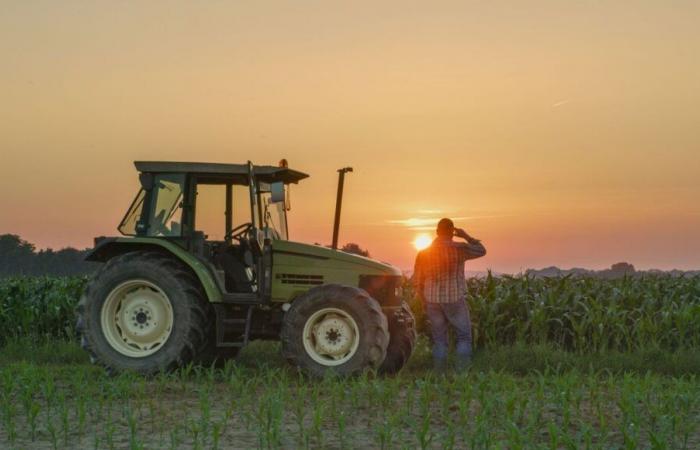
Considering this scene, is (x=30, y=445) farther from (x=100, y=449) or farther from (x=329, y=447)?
(x=329, y=447)

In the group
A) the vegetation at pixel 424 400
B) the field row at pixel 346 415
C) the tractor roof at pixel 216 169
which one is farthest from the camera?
the tractor roof at pixel 216 169

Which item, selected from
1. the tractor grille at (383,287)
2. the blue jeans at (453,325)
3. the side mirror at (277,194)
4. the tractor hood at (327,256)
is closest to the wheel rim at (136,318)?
the tractor hood at (327,256)

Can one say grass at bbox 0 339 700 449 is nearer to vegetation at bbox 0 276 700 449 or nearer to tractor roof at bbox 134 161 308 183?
vegetation at bbox 0 276 700 449

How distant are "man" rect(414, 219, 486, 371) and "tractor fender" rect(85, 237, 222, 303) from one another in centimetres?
283

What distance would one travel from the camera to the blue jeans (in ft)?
41.5

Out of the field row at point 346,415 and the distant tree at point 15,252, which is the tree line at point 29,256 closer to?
the distant tree at point 15,252

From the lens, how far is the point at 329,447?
7.70m

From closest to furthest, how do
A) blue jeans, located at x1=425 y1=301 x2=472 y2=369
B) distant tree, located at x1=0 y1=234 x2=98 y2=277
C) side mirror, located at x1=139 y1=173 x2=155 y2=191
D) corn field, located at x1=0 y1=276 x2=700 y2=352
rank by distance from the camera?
side mirror, located at x1=139 y1=173 x2=155 y2=191, blue jeans, located at x1=425 y1=301 x2=472 y2=369, corn field, located at x1=0 y1=276 x2=700 y2=352, distant tree, located at x1=0 y1=234 x2=98 y2=277

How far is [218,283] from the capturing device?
37.6 ft

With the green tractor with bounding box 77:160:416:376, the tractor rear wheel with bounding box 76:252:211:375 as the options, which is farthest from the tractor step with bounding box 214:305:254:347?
the tractor rear wheel with bounding box 76:252:211:375

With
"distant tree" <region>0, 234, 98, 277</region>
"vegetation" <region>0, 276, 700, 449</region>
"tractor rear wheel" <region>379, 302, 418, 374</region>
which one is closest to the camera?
"vegetation" <region>0, 276, 700, 449</region>

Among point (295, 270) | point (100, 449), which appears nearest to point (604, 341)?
point (295, 270)

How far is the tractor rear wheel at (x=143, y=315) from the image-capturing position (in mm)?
11492

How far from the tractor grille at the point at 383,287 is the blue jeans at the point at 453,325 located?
0.61 meters
